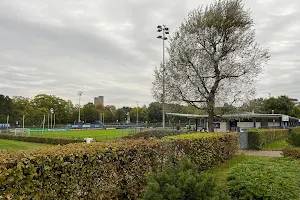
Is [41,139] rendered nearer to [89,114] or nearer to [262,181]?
[262,181]

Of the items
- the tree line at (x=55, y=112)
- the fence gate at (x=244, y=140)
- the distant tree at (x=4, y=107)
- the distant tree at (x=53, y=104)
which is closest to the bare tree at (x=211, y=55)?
the fence gate at (x=244, y=140)

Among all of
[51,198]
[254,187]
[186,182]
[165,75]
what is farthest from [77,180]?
[165,75]

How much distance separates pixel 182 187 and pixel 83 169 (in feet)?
5.47

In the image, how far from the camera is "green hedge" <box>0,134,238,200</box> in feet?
11.8

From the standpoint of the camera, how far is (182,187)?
3883 millimetres

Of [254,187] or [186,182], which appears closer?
[186,182]

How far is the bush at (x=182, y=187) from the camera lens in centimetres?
378

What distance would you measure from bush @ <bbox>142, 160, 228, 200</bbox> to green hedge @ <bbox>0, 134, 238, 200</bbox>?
1.19 meters

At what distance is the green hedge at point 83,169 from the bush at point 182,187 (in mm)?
1185

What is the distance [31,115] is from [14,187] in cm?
8772

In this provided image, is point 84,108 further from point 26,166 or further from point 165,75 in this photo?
point 26,166

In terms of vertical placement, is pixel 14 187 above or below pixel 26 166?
below

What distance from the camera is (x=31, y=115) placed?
3334 inches

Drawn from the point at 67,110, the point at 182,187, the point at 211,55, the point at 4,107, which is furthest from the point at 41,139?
the point at 67,110
